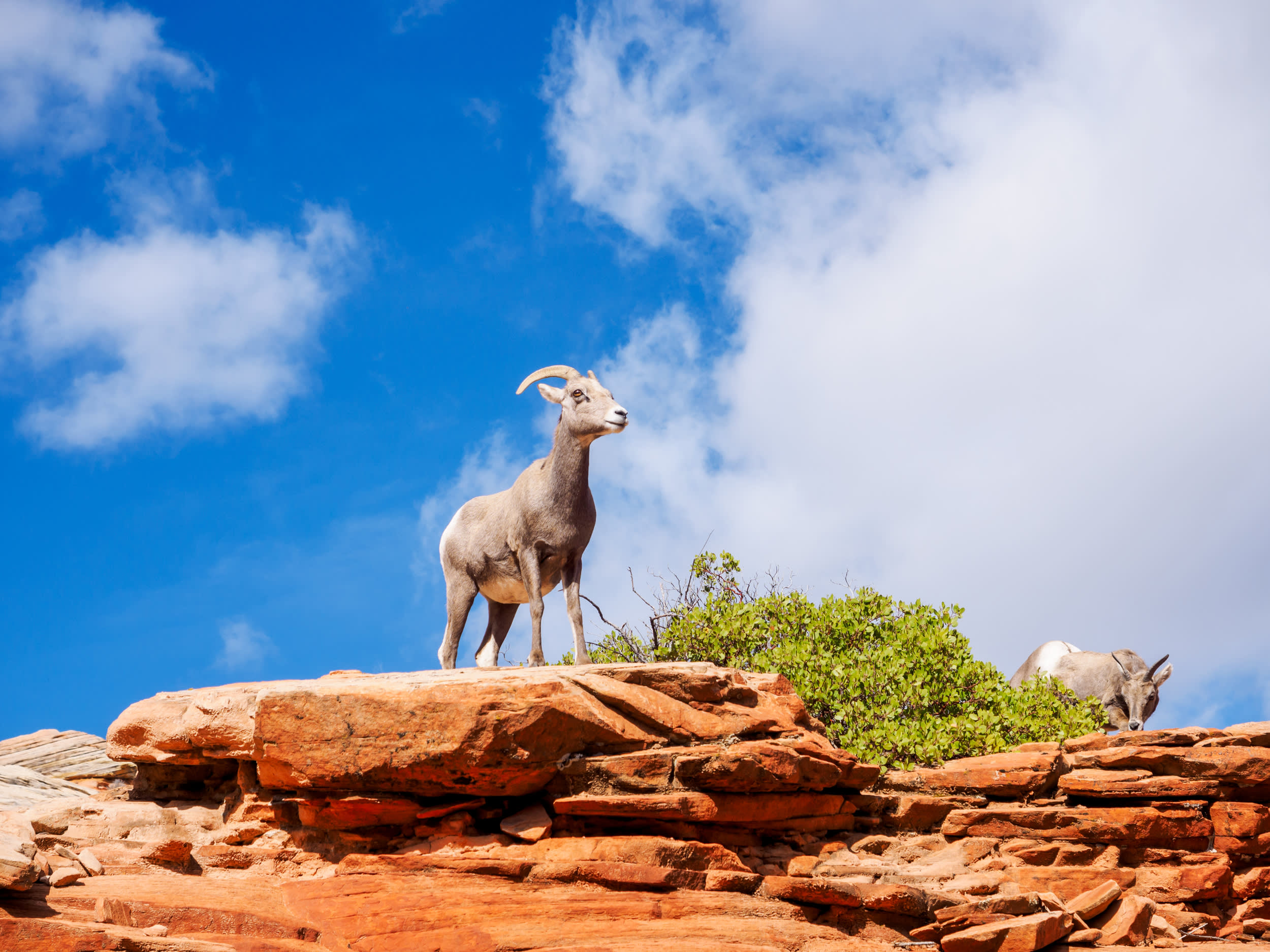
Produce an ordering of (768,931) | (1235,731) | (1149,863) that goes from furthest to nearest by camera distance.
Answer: (1235,731) → (1149,863) → (768,931)

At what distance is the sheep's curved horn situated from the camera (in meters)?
11.8

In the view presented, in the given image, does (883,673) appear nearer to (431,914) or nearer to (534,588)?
(534,588)

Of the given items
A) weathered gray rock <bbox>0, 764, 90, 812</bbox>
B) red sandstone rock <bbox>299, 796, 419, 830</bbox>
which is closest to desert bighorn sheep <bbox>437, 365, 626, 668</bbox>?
red sandstone rock <bbox>299, 796, 419, 830</bbox>

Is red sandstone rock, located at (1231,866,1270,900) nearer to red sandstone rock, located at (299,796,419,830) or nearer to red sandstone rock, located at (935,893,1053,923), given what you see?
red sandstone rock, located at (935,893,1053,923)

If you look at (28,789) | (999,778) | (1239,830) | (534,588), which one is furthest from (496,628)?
(1239,830)

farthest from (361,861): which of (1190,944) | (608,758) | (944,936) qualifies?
(1190,944)

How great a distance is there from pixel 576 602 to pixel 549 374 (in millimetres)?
2712

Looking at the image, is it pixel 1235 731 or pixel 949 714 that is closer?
pixel 1235 731

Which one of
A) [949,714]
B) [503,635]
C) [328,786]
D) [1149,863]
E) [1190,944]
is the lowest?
[1190,944]

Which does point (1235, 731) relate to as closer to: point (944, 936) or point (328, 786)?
point (944, 936)

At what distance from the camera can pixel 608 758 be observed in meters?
8.11

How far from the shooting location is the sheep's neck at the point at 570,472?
37.5 ft

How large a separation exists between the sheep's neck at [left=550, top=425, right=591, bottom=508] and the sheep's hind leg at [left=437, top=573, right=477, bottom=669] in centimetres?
190

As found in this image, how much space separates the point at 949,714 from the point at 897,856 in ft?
13.4
